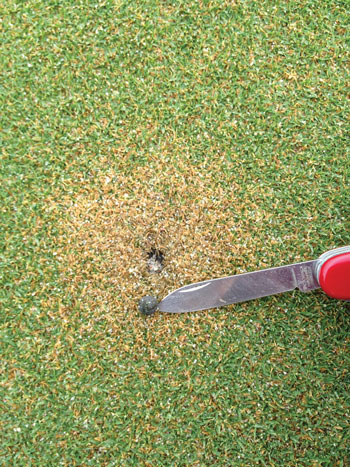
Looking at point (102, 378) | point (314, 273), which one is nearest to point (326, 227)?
point (314, 273)


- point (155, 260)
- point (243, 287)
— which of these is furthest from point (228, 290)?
point (155, 260)

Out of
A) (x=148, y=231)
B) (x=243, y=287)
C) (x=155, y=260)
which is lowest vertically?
(x=243, y=287)

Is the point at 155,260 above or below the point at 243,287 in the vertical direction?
above

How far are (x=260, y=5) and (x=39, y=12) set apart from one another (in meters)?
0.90

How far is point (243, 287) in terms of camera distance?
135 cm

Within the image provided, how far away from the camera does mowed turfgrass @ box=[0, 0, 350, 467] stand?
1366 millimetres

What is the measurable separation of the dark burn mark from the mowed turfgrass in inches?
1.0

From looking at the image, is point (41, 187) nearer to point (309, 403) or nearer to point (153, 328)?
point (153, 328)

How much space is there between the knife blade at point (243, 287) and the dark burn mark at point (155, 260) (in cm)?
12

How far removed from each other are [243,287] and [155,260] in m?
0.36

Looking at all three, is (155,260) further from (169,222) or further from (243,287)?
(243,287)

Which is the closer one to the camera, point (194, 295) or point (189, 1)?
point (194, 295)

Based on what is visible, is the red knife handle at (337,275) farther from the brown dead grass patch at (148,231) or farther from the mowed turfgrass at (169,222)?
the brown dead grass patch at (148,231)

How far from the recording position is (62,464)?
1.34 metres
